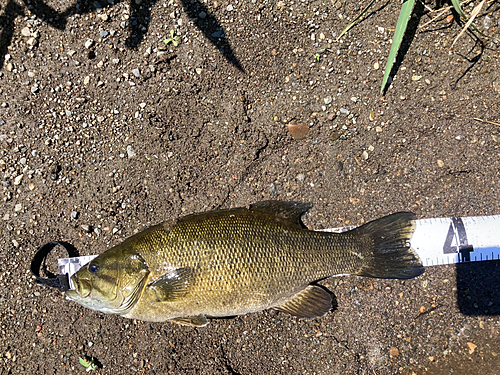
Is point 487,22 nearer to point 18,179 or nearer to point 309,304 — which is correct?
point 309,304

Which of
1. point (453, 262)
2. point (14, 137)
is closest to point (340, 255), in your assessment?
point (453, 262)

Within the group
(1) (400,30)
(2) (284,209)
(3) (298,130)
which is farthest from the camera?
(3) (298,130)

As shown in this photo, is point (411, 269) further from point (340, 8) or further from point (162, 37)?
point (162, 37)

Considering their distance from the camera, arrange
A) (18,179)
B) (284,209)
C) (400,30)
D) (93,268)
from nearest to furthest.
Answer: (93,268) < (400,30) < (284,209) < (18,179)

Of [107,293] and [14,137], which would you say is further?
[14,137]

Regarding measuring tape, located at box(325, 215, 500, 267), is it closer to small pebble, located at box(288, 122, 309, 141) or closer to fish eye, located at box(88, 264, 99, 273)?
small pebble, located at box(288, 122, 309, 141)

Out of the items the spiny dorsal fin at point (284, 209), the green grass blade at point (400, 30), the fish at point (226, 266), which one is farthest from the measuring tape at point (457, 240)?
the green grass blade at point (400, 30)

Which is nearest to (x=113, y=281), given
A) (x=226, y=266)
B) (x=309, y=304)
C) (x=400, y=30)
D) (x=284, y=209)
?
(x=226, y=266)
